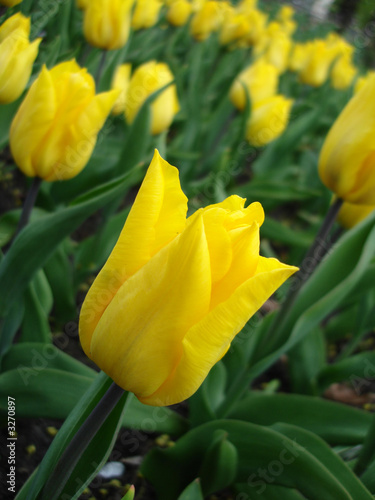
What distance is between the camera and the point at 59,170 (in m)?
0.87

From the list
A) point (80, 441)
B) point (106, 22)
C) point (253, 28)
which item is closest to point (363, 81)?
point (106, 22)

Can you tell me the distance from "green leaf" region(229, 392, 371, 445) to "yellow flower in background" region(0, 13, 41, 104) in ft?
2.57

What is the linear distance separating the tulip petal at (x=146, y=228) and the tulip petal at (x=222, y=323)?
78 millimetres

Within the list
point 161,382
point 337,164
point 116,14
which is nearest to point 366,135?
point 337,164

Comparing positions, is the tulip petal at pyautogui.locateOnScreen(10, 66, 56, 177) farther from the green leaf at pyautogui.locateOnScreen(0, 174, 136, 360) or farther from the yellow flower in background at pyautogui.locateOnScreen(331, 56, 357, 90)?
the yellow flower in background at pyautogui.locateOnScreen(331, 56, 357, 90)

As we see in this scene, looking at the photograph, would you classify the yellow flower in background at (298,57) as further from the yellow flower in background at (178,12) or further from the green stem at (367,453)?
the green stem at (367,453)

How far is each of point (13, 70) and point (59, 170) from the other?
170mm

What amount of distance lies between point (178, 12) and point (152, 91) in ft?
4.63

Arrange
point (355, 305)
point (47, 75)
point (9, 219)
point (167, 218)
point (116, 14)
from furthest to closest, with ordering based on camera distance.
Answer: point (355, 305) < point (116, 14) < point (9, 219) < point (47, 75) < point (167, 218)

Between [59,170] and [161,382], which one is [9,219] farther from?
[161,382]

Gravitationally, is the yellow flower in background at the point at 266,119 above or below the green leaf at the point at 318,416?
above

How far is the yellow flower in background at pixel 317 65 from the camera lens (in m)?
3.00

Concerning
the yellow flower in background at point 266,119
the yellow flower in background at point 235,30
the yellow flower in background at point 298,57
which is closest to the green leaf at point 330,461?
the yellow flower in background at point 266,119

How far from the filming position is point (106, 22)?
50.5 inches
